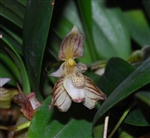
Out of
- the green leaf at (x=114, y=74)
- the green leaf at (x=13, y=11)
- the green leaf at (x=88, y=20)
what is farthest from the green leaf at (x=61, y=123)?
the green leaf at (x=88, y=20)

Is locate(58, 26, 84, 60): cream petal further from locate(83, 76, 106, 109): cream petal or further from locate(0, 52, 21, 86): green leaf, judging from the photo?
locate(0, 52, 21, 86): green leaf

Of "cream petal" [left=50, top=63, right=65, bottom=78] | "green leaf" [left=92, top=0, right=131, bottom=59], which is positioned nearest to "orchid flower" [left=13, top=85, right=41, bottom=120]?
"cream petal" [left=50, top=63, right=65, bottom=78]

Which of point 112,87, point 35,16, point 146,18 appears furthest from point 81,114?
point 146,18

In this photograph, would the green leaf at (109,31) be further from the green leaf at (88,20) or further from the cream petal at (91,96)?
the cream petal at (91,96)

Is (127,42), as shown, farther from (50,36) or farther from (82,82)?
(82,82)

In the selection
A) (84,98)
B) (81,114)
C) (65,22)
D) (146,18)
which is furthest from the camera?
(146,18)

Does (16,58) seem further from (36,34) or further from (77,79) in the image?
(77,79)
